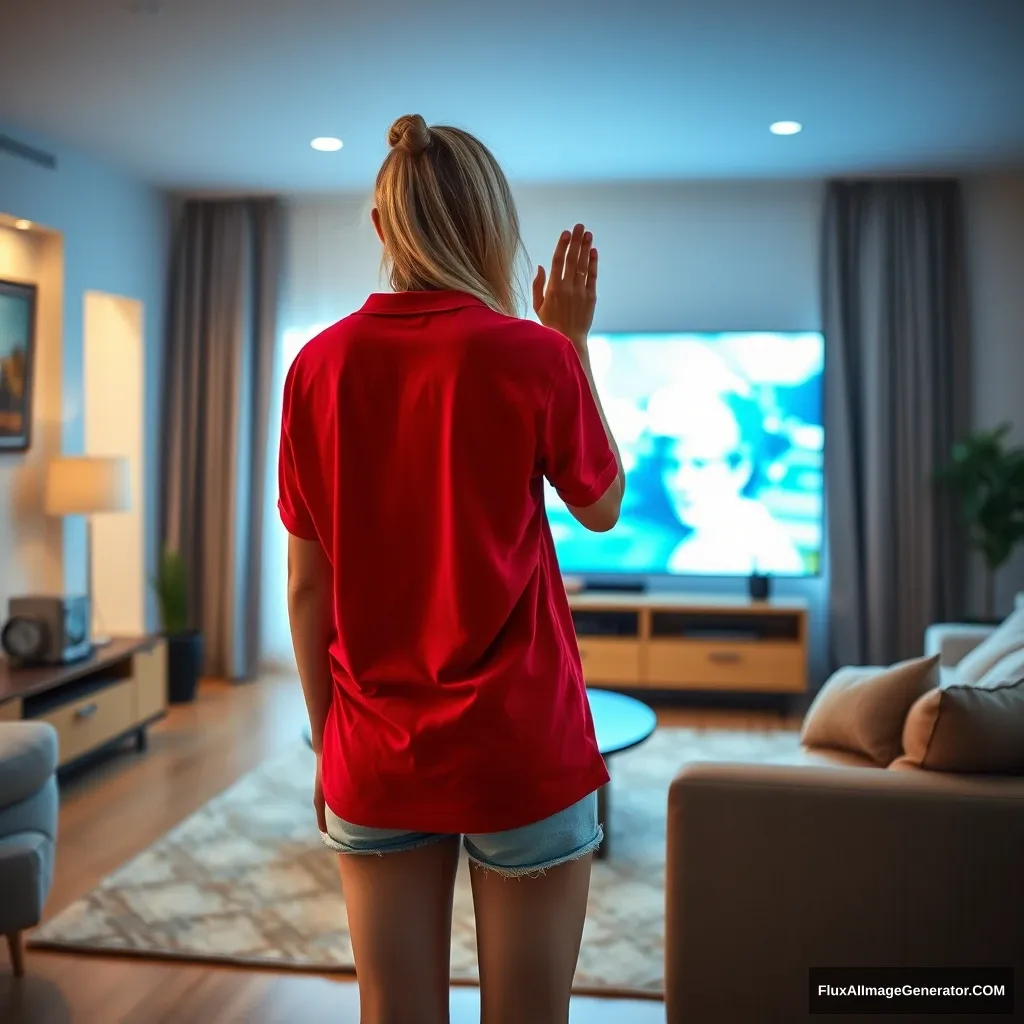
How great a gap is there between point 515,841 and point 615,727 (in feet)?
7.55

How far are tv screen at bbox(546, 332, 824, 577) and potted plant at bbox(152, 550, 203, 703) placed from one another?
1.95m

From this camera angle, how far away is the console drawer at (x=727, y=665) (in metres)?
5.18

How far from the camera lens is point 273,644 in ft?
19.8

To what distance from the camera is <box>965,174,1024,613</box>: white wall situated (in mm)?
5352

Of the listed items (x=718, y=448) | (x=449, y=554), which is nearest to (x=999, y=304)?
(x=718, y=448)

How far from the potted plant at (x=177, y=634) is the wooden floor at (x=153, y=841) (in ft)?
0.41

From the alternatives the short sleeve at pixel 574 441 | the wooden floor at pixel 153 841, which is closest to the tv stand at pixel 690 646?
the wooden floor at pixel 153 841

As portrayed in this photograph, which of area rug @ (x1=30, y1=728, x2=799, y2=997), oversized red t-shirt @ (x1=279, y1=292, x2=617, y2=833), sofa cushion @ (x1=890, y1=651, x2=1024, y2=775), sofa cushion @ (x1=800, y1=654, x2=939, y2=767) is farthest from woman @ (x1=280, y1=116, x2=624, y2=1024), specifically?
sofa cushion @ (x1=800, y1=654, x2=939, y2=767)

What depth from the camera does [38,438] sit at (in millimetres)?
4805

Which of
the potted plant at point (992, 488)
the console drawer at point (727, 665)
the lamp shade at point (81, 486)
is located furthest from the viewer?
the console drawer at point (727, 665)

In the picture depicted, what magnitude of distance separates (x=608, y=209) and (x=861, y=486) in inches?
70.8

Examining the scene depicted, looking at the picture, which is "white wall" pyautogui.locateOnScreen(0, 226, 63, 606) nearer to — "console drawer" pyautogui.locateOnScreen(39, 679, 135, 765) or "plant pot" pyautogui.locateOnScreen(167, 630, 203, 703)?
"plant pot" pyautogui.locateOnScreen(167, 630, 203, 703)

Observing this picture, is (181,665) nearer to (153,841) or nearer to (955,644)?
(153,841)

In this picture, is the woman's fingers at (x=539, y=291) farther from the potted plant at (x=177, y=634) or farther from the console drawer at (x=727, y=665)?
the potted plant at (x=177, y=634)
